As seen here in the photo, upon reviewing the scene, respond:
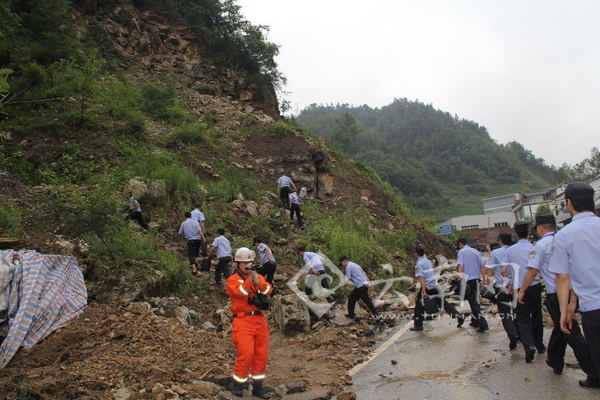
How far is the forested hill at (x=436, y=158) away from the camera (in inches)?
2992

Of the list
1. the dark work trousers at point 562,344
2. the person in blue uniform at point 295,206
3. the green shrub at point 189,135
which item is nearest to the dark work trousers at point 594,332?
the dark work trousers at point 562,344

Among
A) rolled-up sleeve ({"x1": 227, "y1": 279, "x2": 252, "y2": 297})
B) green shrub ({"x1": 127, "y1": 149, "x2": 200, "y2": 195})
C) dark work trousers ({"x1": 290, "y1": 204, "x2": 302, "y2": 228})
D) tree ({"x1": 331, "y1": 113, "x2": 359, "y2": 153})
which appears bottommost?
rolled-up sleeve ({"x1": 227, "y1": 279, "x2": 252, "y2": 297})

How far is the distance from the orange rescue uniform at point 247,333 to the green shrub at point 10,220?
5364mm

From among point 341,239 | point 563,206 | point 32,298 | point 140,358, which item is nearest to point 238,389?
point 140,358

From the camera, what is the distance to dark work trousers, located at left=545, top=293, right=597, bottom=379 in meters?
4.07

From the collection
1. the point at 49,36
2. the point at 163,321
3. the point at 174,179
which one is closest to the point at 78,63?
the point at 49,36

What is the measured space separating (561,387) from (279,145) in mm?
16380

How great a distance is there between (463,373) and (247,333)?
8.81 feet

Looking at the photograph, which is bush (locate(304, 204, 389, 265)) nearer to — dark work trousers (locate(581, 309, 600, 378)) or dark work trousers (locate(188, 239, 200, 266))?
dark work trousers (locate(188, 239, 200, 266))

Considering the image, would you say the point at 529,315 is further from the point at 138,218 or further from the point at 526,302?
the point at 138,218

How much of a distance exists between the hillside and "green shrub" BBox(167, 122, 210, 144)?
0.06 m

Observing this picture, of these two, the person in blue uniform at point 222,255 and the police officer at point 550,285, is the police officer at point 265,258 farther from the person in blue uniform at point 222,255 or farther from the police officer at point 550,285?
the police officer at point 550,285

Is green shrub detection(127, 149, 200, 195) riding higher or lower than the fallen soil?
higher

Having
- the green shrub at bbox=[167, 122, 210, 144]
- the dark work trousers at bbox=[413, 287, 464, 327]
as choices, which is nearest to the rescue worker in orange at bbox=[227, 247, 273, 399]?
the dark work trousers at bbox=[413, 287, 464, 327]
